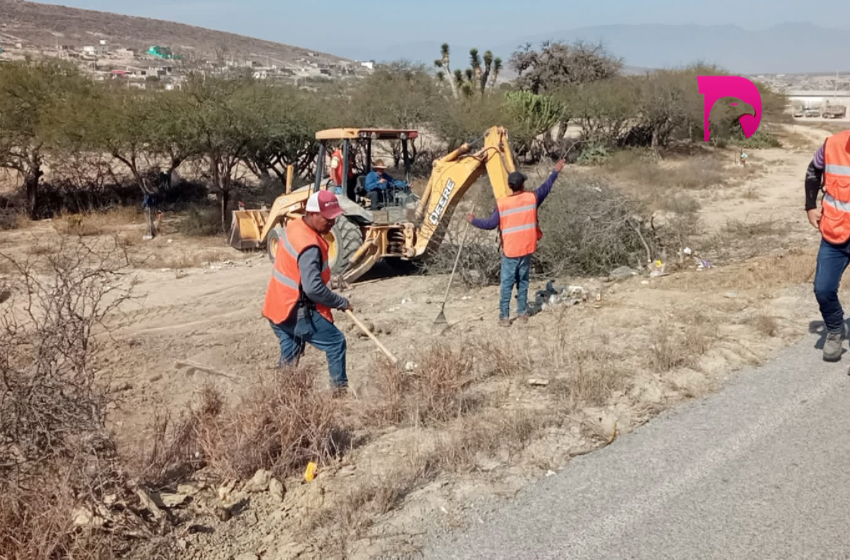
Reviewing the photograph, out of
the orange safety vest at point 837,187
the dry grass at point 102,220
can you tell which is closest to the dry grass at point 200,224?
the dry grass at point 102,220

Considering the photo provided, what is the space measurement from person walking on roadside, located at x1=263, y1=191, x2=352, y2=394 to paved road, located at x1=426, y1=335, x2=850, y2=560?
2.09 meters

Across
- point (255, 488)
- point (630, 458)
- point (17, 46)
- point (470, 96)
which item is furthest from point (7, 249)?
point (17, 46)

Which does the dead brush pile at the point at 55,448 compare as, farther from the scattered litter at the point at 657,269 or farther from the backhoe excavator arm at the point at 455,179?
the scattered litter at the point at 657,269

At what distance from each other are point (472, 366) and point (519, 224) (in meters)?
2.55

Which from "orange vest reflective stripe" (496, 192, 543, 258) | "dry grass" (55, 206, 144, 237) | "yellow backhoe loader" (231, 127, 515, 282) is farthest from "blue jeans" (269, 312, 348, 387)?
"dry grass" (55, 206, 144, 237)

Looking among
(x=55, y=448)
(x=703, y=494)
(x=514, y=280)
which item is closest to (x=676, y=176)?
(x=514, y=280)

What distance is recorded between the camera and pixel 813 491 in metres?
3.57

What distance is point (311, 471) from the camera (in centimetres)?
402

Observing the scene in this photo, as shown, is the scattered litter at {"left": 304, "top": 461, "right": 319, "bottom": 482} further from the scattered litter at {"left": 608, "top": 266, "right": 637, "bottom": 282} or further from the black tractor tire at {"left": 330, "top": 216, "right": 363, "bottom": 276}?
the black tractor tire at {"left": 330, "top": 216, "right": 363, "bottom": 276}

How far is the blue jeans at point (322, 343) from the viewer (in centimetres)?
534

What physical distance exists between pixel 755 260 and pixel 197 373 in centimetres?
733

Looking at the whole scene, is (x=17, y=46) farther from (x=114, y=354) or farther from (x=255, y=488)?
(x=255, y=488)

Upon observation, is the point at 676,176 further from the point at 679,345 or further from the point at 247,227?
the point at 679,345

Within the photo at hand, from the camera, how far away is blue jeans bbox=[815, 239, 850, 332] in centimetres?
514
